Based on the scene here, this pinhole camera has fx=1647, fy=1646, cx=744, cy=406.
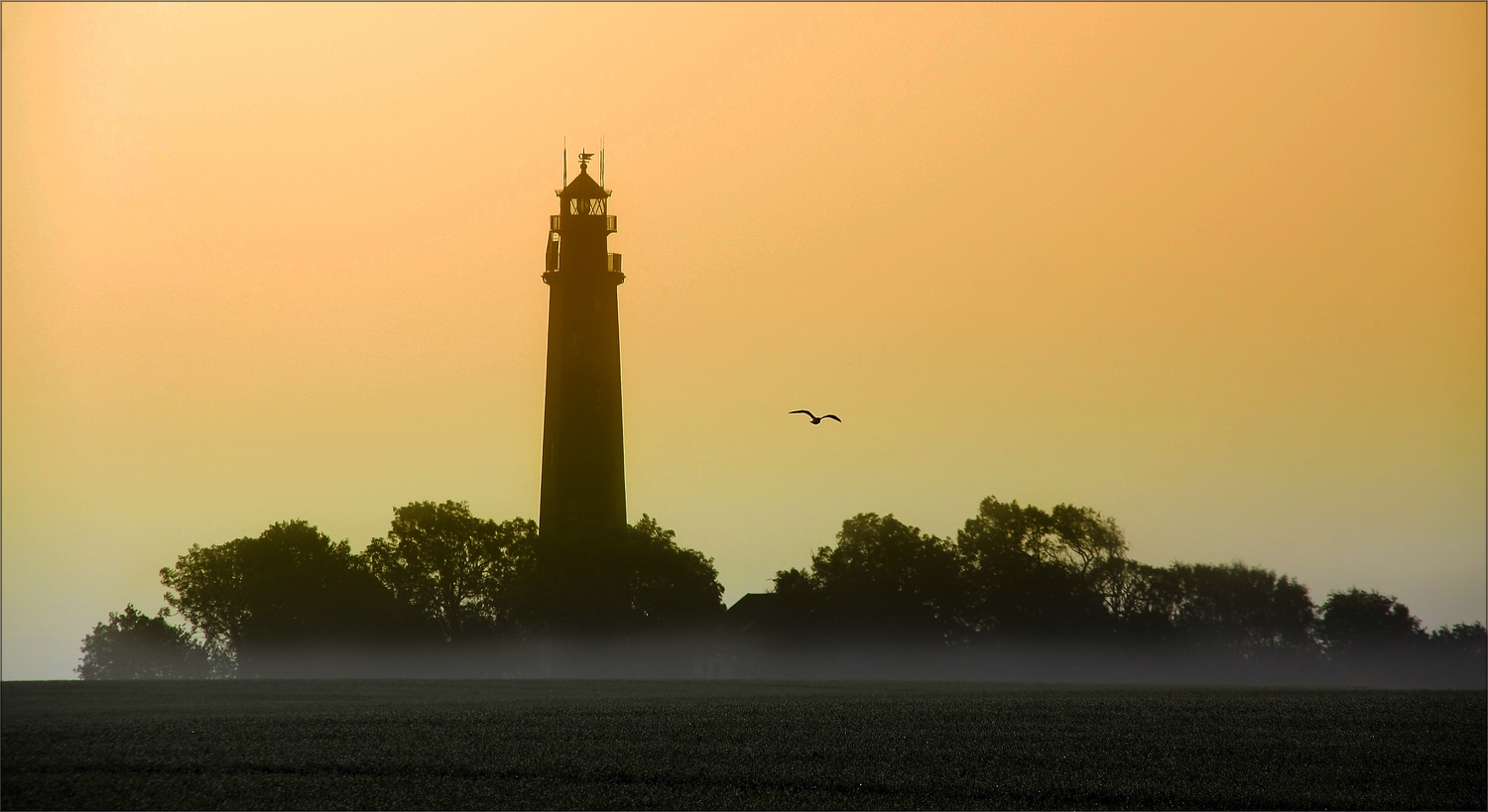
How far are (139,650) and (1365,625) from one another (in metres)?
79.1

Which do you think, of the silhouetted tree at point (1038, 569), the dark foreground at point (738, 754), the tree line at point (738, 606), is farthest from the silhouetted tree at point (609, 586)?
the dark foreground at point (738, 754)

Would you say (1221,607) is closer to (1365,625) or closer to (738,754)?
(1365,625)

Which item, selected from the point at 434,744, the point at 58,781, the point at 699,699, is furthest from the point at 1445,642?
the point at 58,781

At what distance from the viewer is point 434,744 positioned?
4012 centimetres

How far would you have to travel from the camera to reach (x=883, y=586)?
94.8m

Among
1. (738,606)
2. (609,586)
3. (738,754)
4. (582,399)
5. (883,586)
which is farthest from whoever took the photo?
(738,606)

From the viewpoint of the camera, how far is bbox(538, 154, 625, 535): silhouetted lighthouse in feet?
275

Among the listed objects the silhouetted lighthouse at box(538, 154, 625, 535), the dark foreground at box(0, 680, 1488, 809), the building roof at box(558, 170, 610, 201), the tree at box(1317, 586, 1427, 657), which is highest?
the building roof at box(558, 170, 610, 201)

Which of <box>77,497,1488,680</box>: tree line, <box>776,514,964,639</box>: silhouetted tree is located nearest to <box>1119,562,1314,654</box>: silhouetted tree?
<box>77,497,1488,680</box>: tree line

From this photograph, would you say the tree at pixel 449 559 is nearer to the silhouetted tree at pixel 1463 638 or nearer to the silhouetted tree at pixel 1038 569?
the silhouetted tree at pixel 1038 569

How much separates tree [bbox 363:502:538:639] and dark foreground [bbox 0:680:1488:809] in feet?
135

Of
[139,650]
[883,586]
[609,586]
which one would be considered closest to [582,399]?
[609,586]

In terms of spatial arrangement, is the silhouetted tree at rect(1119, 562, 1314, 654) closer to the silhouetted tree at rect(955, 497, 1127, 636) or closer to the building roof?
the silhouetted tree at rect(955, 497, 1127, 636)

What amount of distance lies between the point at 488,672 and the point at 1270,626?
49.9 m
